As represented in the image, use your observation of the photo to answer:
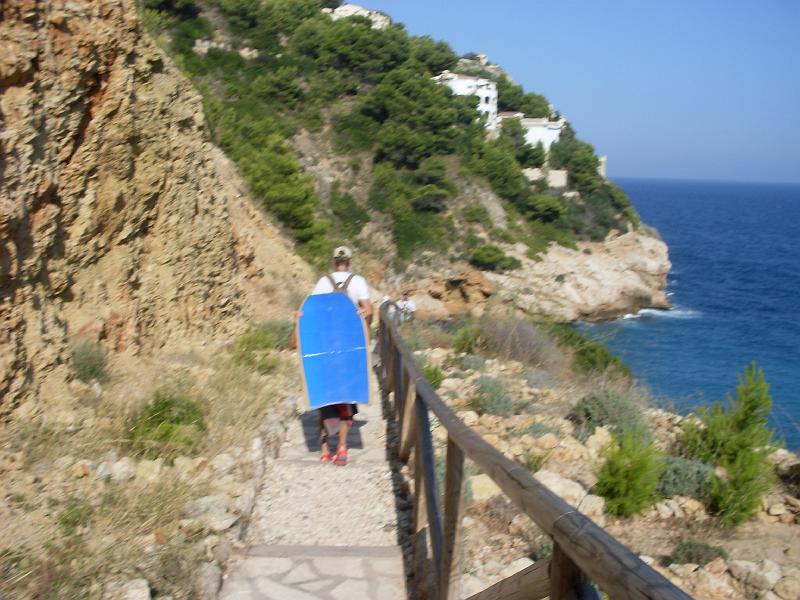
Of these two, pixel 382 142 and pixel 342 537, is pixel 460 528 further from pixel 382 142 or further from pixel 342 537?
pixel 382 142

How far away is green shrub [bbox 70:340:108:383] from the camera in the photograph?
19.1 feet

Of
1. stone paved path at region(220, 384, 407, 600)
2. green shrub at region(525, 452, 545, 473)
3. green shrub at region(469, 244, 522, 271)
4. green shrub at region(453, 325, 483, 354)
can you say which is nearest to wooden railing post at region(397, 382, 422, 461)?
stone paved path at region(220, 384, 407, 600)

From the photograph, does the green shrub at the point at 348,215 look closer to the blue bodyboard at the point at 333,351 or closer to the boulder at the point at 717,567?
the blue bodyboard at the point at 333,351

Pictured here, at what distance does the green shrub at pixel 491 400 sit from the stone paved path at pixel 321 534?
188cm

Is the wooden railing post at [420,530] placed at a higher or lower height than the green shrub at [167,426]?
lower

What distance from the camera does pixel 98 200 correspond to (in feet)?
22.5

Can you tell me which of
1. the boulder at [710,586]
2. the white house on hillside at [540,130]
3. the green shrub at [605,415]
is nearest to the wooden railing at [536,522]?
the boulder at [710,586]

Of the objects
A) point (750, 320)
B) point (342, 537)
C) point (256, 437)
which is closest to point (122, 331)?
point (256, 437)

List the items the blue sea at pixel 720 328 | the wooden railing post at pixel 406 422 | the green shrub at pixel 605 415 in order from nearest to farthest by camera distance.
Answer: the wooden railing post at pixel 406 422, the green shrub at pixel 605 415, the blue sea at pixel 720 328

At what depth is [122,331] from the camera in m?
6.93

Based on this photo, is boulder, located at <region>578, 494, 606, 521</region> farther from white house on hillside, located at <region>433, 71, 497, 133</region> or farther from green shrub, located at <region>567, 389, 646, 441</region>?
white house on hillside, located at <region>433, 71, 497, 133</region>

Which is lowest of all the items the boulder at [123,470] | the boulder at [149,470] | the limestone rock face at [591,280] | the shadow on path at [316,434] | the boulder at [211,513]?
the limestone rock face at [591,280]

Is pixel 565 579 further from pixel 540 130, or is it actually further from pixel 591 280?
pixel 540 130

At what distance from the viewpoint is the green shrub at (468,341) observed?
37.1 ft
